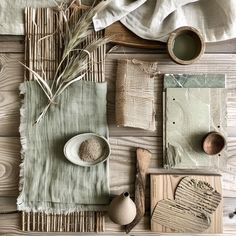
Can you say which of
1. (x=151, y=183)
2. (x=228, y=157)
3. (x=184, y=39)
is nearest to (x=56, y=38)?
(x=184, y=39)

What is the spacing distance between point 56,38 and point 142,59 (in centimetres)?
24

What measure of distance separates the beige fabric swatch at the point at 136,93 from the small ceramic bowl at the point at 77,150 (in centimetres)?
8

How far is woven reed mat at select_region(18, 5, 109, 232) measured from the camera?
1.05m

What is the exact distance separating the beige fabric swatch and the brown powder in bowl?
2.9 inches

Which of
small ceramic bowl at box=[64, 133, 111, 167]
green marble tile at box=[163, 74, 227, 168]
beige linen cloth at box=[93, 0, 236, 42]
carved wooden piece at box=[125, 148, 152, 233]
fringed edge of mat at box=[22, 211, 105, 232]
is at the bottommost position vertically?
fringed edge of mat at box=[22, 211, 105, 232]

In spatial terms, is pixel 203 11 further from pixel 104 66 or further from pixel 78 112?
pixel 78 112

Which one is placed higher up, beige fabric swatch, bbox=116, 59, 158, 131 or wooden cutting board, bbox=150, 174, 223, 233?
beige fabric swatch, bbox=116, 59, 158, 131

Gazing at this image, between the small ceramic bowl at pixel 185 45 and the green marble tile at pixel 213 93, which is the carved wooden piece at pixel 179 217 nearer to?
the green marble tile at pixel 213 93

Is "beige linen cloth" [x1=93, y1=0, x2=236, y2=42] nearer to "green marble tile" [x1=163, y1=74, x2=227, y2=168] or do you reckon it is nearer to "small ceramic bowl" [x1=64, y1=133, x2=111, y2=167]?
"green marble tile" [x1=163, y1=74, x2=227, y2=168]

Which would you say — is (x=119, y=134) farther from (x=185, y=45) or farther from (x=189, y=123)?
(x=185, y=45)

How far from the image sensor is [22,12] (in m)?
1.06

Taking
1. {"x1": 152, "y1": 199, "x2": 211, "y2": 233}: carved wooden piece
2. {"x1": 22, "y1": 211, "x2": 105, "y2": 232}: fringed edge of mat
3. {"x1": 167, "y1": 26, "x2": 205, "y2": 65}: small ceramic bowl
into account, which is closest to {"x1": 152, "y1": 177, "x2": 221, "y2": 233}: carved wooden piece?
{"x1": 152, "y1": 199, "x2": 211, "y2": 233}: carved wooden piece

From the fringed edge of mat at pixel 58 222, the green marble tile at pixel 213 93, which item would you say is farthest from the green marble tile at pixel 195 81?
the fringed edge of mat at pixel 58 222

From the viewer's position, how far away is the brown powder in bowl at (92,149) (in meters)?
1.02
